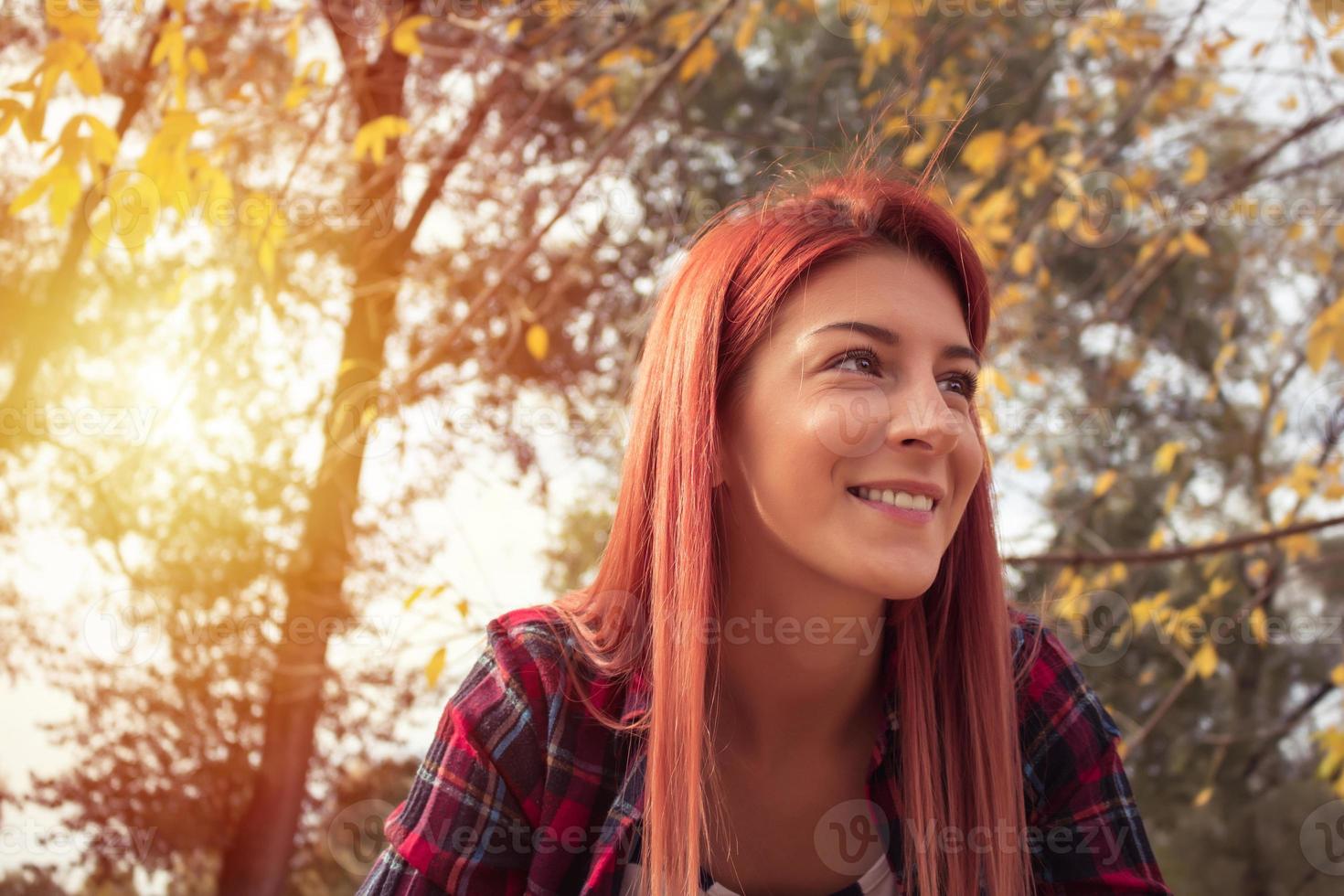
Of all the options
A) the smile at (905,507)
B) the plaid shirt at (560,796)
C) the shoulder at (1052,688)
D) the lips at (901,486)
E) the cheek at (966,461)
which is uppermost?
the cheek at (966,461)

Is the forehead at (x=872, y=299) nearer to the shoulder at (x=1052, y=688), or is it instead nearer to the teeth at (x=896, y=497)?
the teeth at (x=896, y=497)

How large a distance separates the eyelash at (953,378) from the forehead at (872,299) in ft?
0.15

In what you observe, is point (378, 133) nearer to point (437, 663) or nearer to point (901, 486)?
point (437, 663)

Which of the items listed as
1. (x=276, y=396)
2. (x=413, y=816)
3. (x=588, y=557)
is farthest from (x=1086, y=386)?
(x=413, y=816)

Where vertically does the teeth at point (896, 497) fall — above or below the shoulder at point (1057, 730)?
above

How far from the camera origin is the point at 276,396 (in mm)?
4285

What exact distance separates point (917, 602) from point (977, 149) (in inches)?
72.0

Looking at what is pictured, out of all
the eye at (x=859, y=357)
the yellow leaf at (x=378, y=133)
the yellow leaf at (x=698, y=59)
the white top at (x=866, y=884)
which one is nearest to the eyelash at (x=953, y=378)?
the eye at (x=859, y=357)

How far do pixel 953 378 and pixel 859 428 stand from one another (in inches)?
9.1

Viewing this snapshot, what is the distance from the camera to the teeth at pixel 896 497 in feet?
4.53

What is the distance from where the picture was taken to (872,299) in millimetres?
1452

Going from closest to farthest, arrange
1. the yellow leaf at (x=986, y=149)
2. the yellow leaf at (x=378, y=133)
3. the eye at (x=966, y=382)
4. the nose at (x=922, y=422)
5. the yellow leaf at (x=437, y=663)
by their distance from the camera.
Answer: the nose at (x=922, y=422)
the eye at (x=966, y=382)
the yellow leaf at (x=437, y=663)
the yellow leaf at (x=378, y=133)
the yellow leaf at (x=986, y=149)

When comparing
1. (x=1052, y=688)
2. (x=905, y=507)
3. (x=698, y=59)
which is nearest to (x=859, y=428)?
(x=905, y=507)

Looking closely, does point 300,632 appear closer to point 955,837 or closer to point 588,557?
point 588,557
